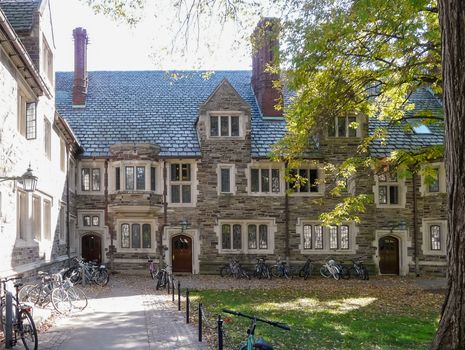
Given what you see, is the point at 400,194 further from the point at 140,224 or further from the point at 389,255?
the point at 140,224

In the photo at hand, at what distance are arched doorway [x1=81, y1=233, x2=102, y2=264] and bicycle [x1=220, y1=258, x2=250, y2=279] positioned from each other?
18.8 ft

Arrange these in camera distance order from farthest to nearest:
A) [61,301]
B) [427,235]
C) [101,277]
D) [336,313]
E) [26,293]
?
[427,235] → [101,277] → [336,313] → [61,301] → [26,293]

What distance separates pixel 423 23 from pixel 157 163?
570 inches

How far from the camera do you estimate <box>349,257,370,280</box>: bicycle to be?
24.4 metres

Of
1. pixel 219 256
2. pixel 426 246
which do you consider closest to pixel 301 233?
pixel 219 256

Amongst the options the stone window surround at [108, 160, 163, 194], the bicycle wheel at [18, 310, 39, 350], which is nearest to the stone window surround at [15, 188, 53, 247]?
the bicycle wheel at [18, 310, 39, 350]

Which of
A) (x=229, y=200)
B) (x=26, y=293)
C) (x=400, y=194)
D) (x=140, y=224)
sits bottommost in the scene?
(x=26, y=293)

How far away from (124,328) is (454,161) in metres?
8.22

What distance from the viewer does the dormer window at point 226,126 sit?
25656mm

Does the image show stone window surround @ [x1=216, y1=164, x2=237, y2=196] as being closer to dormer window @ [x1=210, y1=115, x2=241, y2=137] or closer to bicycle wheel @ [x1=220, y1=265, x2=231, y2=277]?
dormer window @ [x1=210, y1=115, x2=241, y2=137]

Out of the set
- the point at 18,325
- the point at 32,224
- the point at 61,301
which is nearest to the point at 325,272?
the point at 32,224

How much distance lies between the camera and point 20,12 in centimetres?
1628

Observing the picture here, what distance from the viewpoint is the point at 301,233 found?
25.5 meters

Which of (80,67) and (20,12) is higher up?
(80,67)
